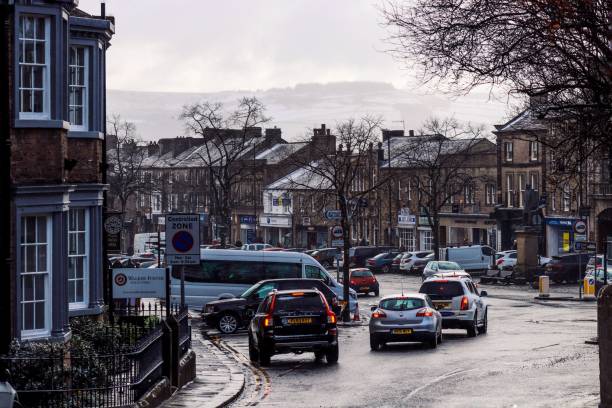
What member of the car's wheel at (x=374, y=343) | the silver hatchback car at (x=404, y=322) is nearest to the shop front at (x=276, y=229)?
the car's wheel at (x=374, y=343)

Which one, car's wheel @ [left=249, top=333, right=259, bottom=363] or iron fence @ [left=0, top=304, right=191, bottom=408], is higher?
iron fence @ [left=0, top=304, right=191, bottom=408]

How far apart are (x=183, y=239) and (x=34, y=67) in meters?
5.08

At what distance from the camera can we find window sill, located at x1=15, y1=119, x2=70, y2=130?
20.5m

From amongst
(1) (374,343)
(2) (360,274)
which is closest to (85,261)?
(1) (374,343)

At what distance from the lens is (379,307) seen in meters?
32.7

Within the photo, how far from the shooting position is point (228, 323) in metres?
39.8

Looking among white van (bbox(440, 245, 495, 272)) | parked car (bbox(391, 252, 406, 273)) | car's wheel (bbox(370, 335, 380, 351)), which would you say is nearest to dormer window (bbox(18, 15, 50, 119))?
car's wheel (bbox(370, 335, 380, 351))

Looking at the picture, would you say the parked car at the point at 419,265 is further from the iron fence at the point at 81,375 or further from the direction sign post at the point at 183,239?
the iron fence at the point at 81,375

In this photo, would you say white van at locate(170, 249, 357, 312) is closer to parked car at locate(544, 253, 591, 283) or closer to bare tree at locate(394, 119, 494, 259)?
parked car at locate(544, 253, 591, 283)

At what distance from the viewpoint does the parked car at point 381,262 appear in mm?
82188

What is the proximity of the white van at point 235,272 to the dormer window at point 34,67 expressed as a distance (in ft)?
88.5

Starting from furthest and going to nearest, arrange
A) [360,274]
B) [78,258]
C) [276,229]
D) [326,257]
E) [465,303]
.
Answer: [276,229] < [326,257] < [360,274] < [465,303] < [78,258]

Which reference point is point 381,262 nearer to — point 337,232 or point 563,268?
point 563,268

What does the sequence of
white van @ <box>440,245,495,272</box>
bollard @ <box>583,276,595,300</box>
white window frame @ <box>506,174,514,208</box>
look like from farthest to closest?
white window frame @ <box>506,174,514,208</box>, white van @ <box>440,245,495,272</box>, bollard @ <box>583,276,595,300</box>
